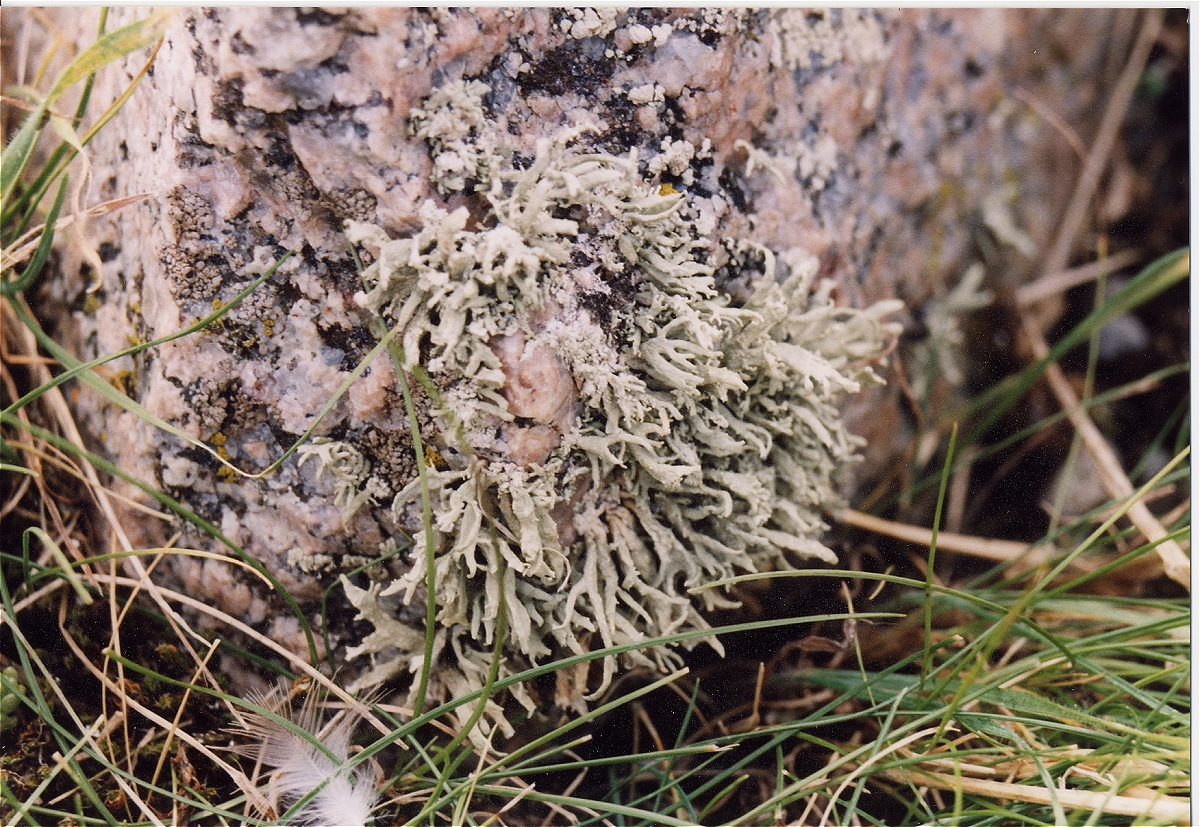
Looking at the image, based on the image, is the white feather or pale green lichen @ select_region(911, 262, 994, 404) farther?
pale green lichen @ select_region(911, 262, 994, 404)

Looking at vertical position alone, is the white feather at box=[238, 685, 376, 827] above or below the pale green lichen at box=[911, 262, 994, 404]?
below

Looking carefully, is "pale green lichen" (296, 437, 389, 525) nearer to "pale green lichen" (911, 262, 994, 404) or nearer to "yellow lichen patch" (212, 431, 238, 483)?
"yellow lichen patch" (212, 431, 238, 483)

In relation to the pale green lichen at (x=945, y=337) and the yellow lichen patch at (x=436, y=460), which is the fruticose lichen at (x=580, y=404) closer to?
the yellow lichen patch at (x=436, y=460)

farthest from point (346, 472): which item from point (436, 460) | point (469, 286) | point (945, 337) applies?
point (945, 337)

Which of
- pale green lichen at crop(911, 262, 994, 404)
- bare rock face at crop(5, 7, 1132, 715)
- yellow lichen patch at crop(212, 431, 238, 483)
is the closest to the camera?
bare rock face at crop(5, 7, 1132, 715)

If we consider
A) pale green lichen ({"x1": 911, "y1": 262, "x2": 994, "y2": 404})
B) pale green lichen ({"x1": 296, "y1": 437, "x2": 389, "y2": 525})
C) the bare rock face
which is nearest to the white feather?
the bare rock face

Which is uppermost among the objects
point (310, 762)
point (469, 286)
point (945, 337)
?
point (469, 286)

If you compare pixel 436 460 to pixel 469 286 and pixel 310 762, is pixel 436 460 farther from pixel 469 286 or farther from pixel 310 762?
pixel 310 762

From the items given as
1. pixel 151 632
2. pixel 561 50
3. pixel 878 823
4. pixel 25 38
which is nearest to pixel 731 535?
pixel 878 823

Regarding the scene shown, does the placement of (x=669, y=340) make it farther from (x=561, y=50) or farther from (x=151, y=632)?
(x=151, y=632)
